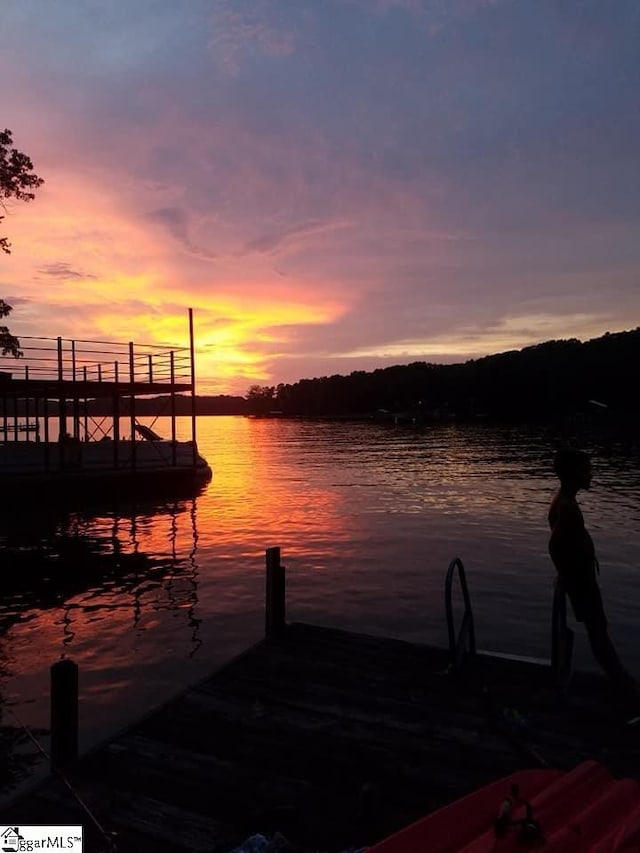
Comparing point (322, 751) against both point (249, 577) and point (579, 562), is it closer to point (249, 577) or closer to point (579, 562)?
point (579, 562)

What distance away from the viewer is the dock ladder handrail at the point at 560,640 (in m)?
7.07

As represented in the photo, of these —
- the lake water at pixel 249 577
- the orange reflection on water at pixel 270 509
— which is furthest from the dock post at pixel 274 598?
the orange reflection on water at pixel 270 509

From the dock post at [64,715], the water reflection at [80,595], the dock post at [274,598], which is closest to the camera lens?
the dock post at [64,715]

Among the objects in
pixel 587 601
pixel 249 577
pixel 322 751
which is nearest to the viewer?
pixel 322 751

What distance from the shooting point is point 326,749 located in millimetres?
6172

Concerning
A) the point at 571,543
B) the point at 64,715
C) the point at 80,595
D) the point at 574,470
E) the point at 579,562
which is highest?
the point at 574,470

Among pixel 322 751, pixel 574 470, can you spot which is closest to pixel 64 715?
pixel 322 751

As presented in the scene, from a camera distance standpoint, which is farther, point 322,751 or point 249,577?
point 249,577

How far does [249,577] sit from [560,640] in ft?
42.4

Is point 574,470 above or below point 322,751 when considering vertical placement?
above

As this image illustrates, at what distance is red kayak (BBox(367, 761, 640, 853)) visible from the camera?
4117 millimetres

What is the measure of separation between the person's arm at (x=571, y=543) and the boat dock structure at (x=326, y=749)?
0.61m

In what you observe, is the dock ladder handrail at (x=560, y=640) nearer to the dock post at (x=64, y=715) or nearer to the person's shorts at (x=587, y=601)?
the person's shorts at (x=587, y=601)

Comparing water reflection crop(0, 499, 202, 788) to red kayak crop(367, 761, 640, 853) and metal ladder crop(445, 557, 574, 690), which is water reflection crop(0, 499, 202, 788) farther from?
red kayak crop(367, 761, 640, 853)
